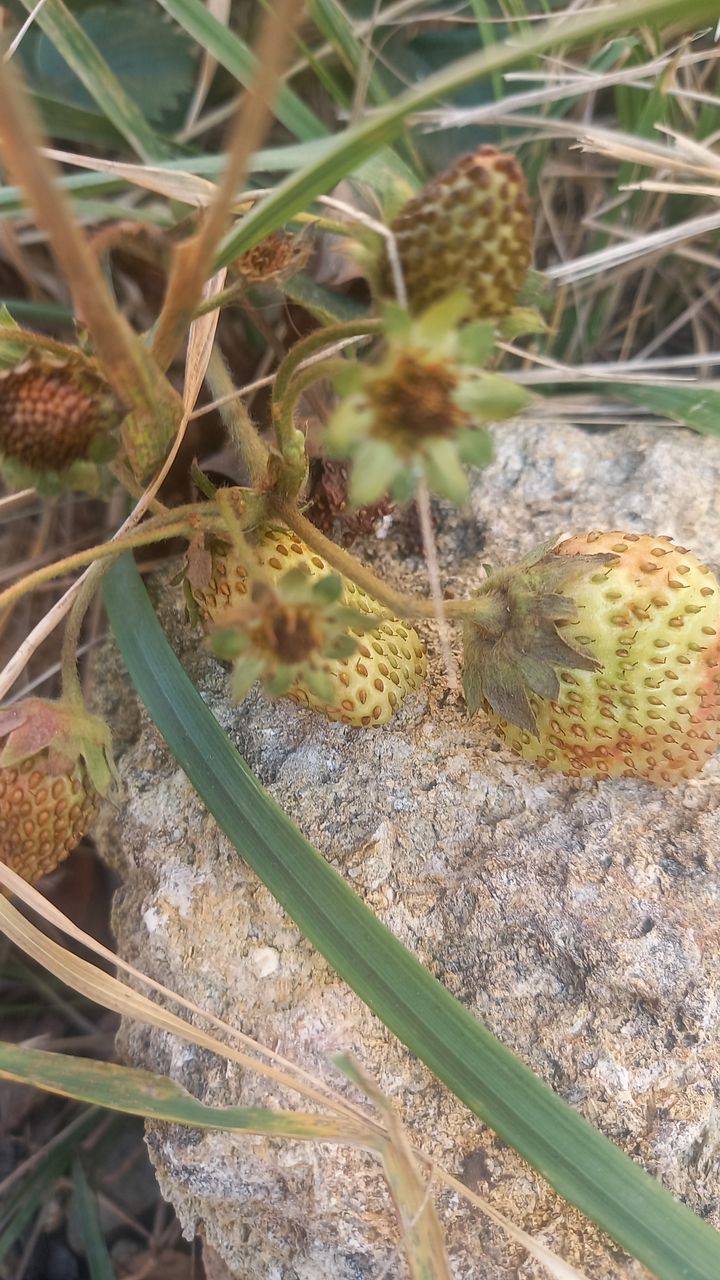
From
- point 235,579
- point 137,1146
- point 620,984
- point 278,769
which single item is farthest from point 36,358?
point 137,1146

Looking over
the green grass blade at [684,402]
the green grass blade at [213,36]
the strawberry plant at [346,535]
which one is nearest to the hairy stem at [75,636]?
the strawberry plant at [346,535]

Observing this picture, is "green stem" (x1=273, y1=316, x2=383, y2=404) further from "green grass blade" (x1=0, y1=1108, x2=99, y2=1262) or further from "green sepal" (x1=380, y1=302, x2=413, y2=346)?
"green grass blade" (x1=0, y1=1108, x2=99, y2=1262)

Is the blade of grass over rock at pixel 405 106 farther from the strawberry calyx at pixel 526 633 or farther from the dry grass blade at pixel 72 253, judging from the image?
the strawberry calyx at pixel 526 633

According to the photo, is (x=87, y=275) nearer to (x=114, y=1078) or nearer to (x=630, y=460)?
(x=114, y=1078)

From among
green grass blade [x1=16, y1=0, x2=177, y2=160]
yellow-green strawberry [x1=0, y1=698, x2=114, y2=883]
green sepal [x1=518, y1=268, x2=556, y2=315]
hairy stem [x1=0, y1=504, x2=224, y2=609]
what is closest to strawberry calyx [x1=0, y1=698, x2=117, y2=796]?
yellow-green strawberry [x1=0, y1=698, x2=114, y2=883]

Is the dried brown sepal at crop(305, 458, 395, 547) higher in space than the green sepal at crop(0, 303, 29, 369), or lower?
lower

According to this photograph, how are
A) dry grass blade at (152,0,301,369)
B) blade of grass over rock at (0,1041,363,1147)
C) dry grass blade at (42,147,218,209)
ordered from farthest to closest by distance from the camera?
1. dry grass blade at (42,147,218,209)
2. blade of grass over rock at (0,1041,363,1147)
3. dry grass blade at (152,0,301,369)

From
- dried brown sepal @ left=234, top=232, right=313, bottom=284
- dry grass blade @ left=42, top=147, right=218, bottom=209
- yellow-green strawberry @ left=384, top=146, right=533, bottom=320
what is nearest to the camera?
yellow-green strawberry @ left=384, top=146, right=533, bottom=320

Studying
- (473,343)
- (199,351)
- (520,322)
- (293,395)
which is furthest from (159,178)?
(473,343)
